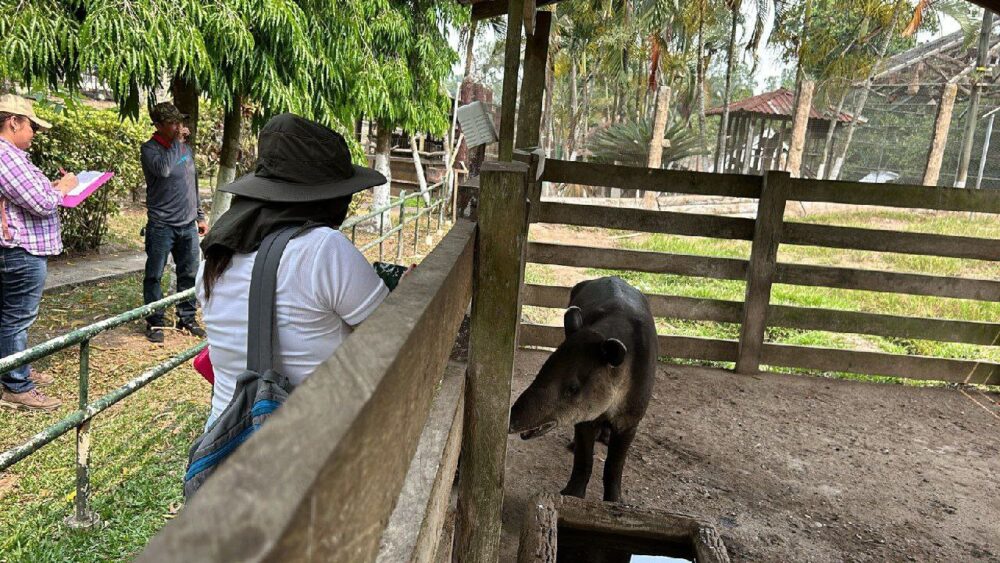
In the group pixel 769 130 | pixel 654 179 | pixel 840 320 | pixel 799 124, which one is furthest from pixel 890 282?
pixel 769 130

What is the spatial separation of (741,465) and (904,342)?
4759 mm

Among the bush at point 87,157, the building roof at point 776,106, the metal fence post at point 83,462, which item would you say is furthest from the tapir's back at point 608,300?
Answer: the building roof at point 776,106

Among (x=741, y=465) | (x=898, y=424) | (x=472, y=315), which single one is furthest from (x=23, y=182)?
(x=898, y=424)

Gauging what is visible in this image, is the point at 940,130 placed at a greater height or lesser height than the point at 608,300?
greater

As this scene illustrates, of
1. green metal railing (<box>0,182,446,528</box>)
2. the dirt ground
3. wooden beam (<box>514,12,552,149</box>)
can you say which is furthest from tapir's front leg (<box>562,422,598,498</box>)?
wooden beam (<box>514,12,552,149</box>)

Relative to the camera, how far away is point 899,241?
5145 millimetres

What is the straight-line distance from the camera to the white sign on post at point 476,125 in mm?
5031

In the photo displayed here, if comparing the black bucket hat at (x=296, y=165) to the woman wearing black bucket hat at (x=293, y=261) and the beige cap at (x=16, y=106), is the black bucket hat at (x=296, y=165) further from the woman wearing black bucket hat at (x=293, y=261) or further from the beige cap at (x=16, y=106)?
the beige cap at (x=16, y=106)

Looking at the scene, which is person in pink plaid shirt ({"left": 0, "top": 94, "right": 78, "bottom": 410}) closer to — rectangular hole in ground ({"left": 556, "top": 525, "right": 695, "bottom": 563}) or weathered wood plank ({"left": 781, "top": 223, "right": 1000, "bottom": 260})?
rectangular hole in ground ({"left": 556, "top": 525, "right": 695, "bottom": 563})

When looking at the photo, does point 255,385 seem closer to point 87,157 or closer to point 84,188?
point 84,188

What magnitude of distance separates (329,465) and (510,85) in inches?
185

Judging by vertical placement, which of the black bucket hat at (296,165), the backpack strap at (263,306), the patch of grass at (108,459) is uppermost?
the black bucket hat at (296,165)

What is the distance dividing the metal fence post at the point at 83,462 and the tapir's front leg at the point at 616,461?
90.5 inches

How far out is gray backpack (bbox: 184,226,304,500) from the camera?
4.85ft
